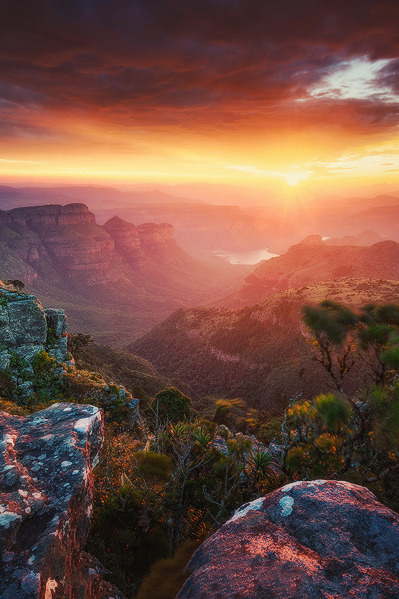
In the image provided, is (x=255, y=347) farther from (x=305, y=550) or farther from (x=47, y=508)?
(x=47, y=508)

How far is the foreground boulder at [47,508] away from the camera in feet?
16.2

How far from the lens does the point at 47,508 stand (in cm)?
596

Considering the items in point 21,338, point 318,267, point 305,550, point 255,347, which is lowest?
point 255,347

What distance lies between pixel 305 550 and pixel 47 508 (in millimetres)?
4916

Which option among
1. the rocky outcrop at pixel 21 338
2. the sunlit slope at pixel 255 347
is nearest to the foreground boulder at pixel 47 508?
the rocky outcrop at pixel 21 338

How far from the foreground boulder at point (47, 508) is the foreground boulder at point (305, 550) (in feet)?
7.41

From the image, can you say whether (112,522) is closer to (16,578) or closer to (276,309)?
(16,578)

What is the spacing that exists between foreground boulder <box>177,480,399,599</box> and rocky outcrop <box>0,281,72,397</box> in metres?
24.1

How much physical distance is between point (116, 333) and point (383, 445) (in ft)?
430

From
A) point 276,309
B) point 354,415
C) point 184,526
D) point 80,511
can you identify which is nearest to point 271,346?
point 276,309

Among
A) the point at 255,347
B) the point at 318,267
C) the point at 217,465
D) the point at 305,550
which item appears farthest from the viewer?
the point at 318,267

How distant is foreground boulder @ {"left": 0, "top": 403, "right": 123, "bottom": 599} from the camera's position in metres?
4.94

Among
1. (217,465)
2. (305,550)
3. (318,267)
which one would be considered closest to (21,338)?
(217,465)

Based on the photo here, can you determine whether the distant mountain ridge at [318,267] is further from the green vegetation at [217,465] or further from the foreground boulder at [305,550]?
the foreground boulder at [305,550]
